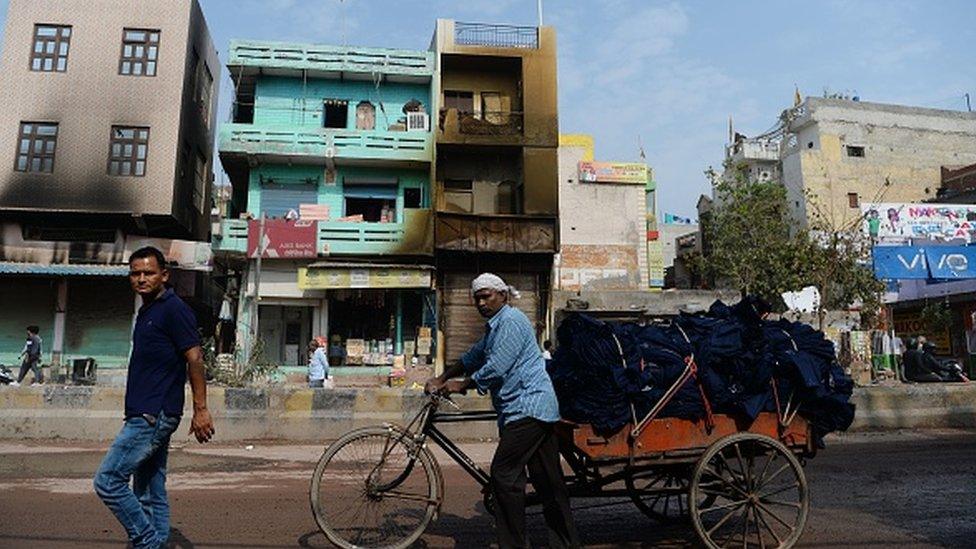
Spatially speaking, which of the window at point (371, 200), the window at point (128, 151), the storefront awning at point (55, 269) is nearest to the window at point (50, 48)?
the window at point (128, 151)

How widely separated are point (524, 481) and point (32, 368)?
20.5 meters

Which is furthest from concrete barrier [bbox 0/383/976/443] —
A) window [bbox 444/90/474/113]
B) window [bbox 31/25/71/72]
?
window [bbox 444/90/474/113]

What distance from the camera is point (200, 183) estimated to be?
27.0 meters

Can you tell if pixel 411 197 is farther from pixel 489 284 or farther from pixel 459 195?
pixel 489 284

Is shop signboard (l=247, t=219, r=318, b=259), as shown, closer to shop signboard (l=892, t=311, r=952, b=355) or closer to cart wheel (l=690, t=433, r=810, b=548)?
cart wheel (l=690, t=433, r=810, b=548)

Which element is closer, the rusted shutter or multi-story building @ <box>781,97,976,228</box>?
the rusted shutter

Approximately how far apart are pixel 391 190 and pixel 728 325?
827 inches

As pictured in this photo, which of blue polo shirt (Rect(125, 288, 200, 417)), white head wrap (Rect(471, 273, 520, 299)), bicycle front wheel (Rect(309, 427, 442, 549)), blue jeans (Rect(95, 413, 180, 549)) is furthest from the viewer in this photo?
bicycle front wheel (Rect(309, 427, 442, 549))

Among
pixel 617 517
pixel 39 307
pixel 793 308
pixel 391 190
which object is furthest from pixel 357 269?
pixel 617 517

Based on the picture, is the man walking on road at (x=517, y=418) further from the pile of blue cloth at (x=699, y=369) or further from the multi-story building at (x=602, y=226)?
the multi-story building at (x=602, y=226)

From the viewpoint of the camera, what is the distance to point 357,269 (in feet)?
74.0

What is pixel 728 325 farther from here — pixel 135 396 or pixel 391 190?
pixel 391 190

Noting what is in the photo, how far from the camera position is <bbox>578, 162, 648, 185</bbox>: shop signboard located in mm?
31266

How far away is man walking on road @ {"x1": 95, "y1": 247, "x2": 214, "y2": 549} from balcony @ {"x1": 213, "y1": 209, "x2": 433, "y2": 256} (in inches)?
742
